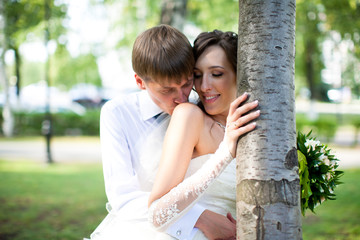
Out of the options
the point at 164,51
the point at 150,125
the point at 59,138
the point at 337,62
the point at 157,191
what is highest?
the point at 337,62

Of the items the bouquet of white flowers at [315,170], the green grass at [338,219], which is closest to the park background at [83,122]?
the green grass at [338,219]

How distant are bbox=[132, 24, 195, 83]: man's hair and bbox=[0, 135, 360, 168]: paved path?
10.2 metres

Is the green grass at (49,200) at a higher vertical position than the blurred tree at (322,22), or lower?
lower

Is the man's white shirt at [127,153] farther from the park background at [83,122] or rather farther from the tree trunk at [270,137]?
the park background at [83,122]

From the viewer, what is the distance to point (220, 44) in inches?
106

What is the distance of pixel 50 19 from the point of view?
13500mm

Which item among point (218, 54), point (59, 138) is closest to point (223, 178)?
point (218, 54)

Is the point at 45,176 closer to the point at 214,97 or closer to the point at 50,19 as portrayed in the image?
the point at 50,19

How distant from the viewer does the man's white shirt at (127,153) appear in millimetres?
2336

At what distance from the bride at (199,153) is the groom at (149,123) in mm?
55

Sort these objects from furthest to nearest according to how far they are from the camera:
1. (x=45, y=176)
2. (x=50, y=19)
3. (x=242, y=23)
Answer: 1. (x=50, y=19)
2. (x=45, y=176)
3. (x=242, y=23)

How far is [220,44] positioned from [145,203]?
1.17m

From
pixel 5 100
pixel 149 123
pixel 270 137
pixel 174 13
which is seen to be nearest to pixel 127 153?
pixel 149 123

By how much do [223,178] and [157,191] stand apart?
0.53 m
